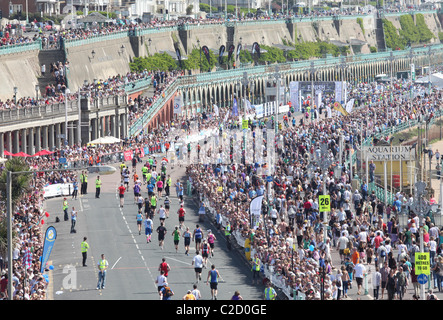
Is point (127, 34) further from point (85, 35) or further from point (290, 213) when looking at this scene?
point (290, 213)

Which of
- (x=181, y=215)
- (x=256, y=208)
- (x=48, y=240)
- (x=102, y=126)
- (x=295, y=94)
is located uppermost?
(x=48, y=240)

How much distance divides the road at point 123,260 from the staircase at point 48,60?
3167 centimetres

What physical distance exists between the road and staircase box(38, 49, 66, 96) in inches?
1247

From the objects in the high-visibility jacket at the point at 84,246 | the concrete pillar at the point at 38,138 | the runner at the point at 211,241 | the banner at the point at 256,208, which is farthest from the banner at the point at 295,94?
the high-visibility jacket at the point at 84,246

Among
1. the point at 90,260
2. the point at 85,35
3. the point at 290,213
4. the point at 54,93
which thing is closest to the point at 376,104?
the point at 85,35

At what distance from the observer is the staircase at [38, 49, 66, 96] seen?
236ft

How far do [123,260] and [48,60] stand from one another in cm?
4600

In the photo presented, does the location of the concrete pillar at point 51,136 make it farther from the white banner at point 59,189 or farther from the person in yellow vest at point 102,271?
the person in yellow vest at point 102,271

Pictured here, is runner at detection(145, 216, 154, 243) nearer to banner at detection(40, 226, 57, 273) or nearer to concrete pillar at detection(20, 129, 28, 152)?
banner at detection(40, 226, 57, 273)

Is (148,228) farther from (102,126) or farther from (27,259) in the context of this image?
(102,126)

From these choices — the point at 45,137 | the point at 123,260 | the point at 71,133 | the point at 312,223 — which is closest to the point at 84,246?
the point at 123,260

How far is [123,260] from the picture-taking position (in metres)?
30.8

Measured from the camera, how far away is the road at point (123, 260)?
87.9ft
